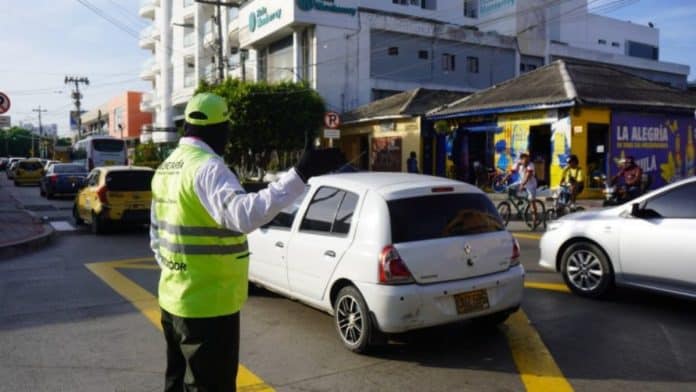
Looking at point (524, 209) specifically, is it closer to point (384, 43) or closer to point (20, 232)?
point (20, 232)

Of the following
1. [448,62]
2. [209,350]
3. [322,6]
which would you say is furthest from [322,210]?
[448,62]

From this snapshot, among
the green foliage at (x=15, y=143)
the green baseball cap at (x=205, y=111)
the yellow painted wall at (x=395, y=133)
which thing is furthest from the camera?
the green foliage at (x=15, y=143)

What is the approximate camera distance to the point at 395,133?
27844mm

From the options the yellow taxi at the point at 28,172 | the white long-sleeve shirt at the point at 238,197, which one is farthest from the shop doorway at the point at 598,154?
the yellow taxi at the point at 28,172

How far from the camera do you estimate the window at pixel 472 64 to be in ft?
124

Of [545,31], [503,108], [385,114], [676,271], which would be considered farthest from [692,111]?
[545,31]

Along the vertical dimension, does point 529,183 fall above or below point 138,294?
above

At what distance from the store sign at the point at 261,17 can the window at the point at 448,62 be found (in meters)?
10.4

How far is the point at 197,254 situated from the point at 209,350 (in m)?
0.43

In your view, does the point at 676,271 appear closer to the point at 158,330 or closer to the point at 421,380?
the point at 421,380

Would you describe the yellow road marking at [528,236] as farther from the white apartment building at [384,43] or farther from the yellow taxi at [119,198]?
the white apartment building at [384,43]

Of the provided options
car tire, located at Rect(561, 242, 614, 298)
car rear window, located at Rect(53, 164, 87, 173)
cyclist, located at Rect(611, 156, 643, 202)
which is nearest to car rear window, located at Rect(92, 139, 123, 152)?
car rear window, located at Rect(53, 164, 87, 173)

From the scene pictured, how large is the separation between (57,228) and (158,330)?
9777mm

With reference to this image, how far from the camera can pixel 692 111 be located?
71.1 feet
